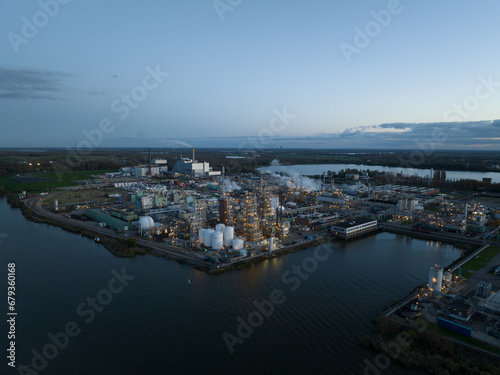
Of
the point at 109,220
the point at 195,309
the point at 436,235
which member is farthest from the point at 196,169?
the point at 195,309

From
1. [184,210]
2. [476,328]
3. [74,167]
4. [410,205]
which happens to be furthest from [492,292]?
[74,167]

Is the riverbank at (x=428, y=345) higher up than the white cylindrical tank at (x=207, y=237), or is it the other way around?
the white cylindrical tank at (x=207, y=237)

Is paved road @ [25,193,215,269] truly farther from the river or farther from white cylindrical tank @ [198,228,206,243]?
white cylindrical tank @ [198,228,206,243]

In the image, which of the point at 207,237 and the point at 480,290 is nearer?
the point at 480,290

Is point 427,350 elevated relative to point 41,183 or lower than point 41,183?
lower

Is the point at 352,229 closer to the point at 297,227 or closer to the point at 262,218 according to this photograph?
the point at 297,227

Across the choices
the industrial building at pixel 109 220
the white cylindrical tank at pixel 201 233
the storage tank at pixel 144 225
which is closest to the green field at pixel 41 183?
the industrial building at pixel 109 220

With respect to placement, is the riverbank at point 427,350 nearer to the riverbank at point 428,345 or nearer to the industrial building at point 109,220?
the riverbank at point 428,345
